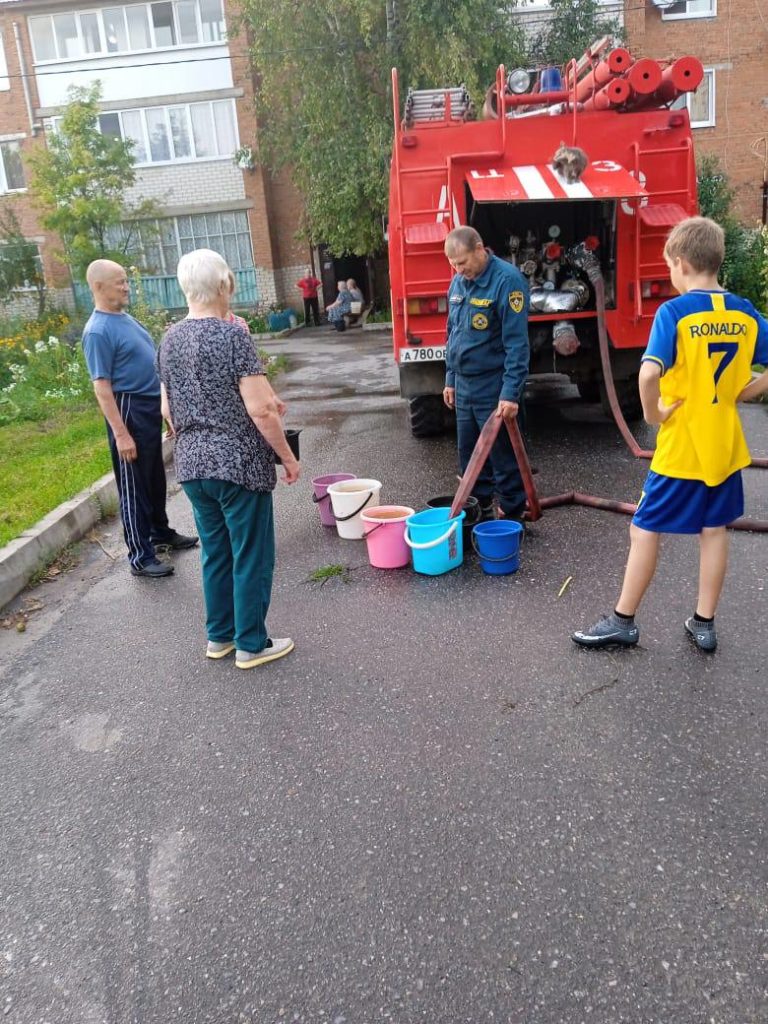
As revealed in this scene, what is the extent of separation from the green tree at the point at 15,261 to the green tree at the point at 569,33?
1567cm

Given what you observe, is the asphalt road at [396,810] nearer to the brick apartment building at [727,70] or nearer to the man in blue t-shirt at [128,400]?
the man in blue t-shirt at [128,400]

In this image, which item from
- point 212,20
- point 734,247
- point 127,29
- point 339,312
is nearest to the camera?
point 734,247

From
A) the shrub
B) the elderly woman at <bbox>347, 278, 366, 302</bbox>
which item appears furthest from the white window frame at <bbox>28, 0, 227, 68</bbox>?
the shrub

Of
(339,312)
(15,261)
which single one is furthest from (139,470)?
(15,261)

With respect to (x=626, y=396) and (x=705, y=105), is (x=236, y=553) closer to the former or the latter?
(x=626, y=396)

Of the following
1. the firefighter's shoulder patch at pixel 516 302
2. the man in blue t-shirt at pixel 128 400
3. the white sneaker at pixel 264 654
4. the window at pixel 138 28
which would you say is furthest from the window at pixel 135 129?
the white sneaker at pixel 264 654

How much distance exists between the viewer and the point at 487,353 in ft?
17.1

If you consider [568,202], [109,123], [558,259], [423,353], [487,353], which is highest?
[109,123]

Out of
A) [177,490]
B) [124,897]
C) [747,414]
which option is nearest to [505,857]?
[124,897]

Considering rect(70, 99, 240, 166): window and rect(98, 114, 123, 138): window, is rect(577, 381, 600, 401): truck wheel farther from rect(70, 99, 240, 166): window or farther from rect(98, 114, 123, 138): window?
rect(98, 114, 123, 138): window

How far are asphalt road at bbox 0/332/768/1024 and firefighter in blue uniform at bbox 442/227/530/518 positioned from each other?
95cm

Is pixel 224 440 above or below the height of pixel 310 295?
above

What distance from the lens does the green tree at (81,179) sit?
21.2 meters

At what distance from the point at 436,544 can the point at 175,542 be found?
209 cm
